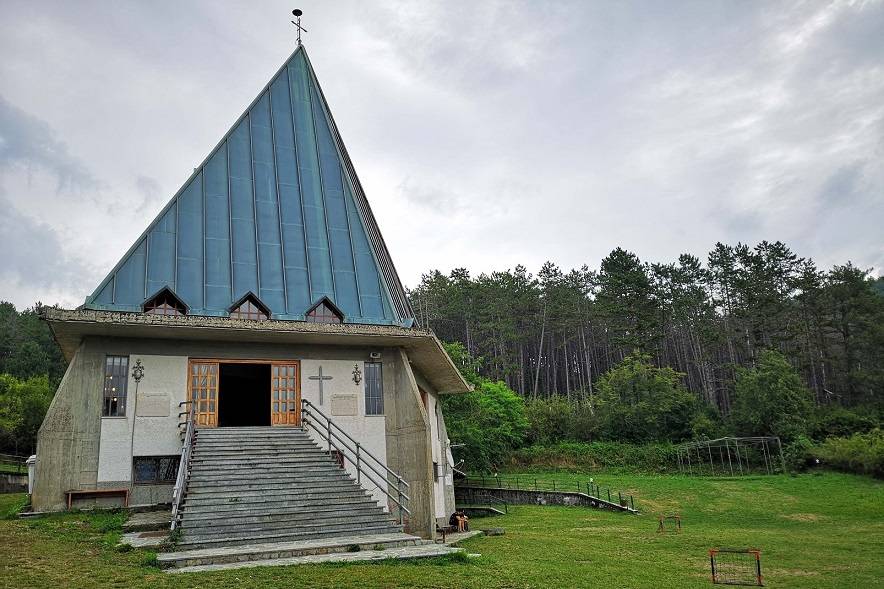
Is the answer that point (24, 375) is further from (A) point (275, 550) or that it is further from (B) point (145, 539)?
(A) point (275, 550)

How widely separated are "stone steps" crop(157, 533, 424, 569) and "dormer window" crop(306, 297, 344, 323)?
844cm

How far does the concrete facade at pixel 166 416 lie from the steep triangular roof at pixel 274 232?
1242mm

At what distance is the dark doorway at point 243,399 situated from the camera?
29.1 metres

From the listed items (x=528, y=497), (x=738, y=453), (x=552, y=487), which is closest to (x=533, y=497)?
(x=528, y=497)

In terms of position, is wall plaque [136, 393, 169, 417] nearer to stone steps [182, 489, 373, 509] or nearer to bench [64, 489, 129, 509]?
bench [64, 489, 129, 509]

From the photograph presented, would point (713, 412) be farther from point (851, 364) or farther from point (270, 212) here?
point (270, 212)

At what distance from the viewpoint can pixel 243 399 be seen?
3031 centimetres

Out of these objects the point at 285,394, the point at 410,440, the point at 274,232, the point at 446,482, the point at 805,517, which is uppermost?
the point at 274,232

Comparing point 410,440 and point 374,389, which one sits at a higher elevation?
point 374,389

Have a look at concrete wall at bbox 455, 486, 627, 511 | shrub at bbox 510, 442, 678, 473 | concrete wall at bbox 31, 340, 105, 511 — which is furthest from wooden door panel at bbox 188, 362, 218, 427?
shrub at bbox 510, 442, 678, 473

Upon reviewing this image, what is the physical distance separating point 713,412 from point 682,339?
1932 cm

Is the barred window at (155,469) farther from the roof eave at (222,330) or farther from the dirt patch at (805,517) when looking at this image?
the dirt patch at (805,517)

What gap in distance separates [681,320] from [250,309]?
5865 cm

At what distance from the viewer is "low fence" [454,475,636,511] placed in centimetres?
3187
